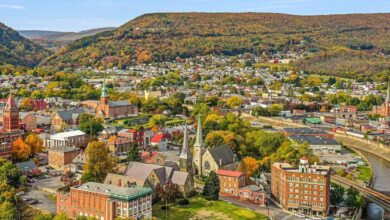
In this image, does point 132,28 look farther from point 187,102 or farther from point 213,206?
point 213,206

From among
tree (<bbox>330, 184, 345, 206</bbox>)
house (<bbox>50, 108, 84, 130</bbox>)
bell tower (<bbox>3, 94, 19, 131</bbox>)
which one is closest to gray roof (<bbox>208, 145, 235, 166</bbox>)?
tree (<bbox>330, 184, 345, 206</bbox>)

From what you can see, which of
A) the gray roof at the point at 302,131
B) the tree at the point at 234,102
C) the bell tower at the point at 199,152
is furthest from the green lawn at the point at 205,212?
the tree at the point at 234,102

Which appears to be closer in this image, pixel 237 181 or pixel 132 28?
pixel 237 181

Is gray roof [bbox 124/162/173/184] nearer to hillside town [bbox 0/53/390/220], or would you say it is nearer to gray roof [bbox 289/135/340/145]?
hillside town [bbox 0/53/390/220]

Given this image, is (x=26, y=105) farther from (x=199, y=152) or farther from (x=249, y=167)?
(x=249, y=167)

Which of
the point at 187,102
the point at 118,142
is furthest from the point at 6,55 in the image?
the point at 118,142
